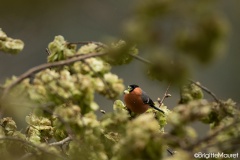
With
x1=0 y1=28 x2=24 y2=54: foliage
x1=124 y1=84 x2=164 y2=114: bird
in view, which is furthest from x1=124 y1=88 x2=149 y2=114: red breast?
x1=0 y1=28 x2=24 y2=54: foliage

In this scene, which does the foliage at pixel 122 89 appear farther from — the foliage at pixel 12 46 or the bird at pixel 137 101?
the bird at pixel 137 101

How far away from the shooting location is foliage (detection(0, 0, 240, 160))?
123cm

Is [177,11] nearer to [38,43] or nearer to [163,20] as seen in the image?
[163,20]

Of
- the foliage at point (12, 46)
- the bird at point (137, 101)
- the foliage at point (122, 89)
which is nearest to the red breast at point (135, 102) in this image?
the bird at point (137, 101)

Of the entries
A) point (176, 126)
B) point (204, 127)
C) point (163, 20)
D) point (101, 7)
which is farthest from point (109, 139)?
point (204, 127)

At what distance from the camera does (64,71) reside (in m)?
1.74

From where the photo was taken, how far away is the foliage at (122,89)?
123cm

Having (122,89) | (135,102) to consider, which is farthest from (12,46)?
(135,102)

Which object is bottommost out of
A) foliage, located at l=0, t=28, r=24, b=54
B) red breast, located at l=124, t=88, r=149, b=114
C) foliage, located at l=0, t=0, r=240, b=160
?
foliage, located at l=0, t=0, r=240, b=160

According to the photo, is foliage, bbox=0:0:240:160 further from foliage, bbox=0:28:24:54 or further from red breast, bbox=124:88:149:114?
red breast, bbox=124:88:149:114

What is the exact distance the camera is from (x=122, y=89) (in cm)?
171

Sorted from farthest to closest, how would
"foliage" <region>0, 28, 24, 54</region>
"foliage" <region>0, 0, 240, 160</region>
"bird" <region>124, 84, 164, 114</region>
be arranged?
"bird" <region>124, 84, 164, 114</region> < "foliage" <region>0, 28, 24, 54</region> < "foliage" <region>0, 0, 240, 160</region>

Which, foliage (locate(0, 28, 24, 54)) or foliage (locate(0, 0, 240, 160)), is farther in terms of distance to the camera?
foliage (locate(0, 28, 24, 54))

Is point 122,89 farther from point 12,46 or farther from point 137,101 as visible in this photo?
point 137,101
